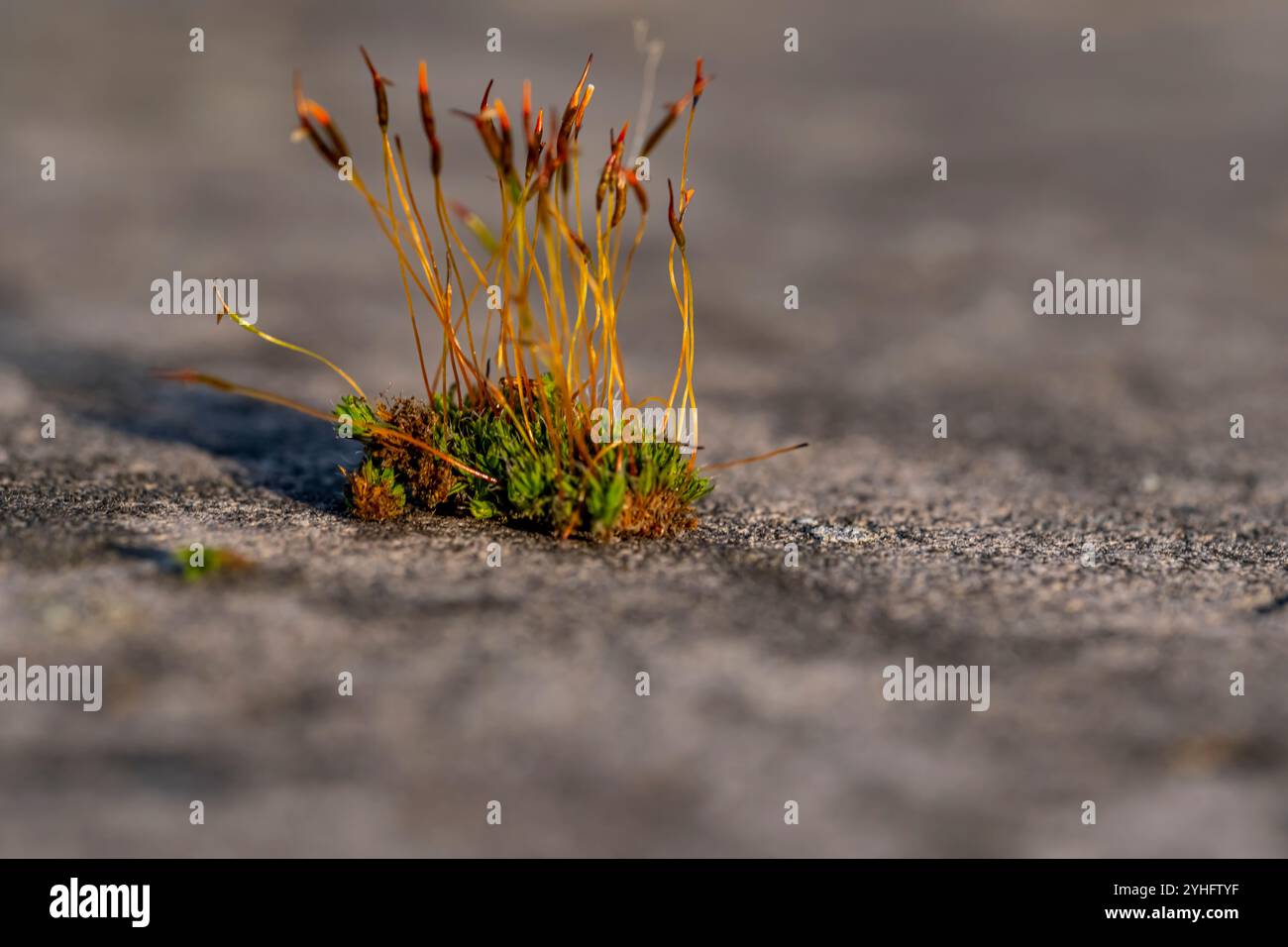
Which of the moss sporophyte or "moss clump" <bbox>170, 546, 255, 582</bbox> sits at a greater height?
the moss sporophyte

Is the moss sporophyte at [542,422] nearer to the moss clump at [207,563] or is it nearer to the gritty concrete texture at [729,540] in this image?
the gritty concrete texture at [729,540]

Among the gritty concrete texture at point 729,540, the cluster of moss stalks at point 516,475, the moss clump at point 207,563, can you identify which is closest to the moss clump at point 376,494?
the cluster of moss stalks at point 516,475

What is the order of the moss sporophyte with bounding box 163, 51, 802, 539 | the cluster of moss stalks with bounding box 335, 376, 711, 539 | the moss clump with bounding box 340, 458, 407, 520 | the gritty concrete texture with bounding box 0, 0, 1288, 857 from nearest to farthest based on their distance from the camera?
the gritty concrete texture with bounding box 0, 0, 1288, 857, the moss sporophyte with bounding box 163, 51, 802, 539, the cluster of moss stalks with bounding box 335, 376, 711, 539, the moss clump with bounding box 340, 458, 407, 520

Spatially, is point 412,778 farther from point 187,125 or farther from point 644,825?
point 187,125

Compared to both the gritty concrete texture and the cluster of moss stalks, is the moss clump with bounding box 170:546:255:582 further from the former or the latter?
the cluster of moss stalks

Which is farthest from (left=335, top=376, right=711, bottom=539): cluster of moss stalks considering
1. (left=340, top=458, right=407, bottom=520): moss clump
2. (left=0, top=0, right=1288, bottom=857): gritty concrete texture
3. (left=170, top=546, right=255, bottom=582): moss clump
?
(left=170, top=546, right=255, bottom=582): moss clump

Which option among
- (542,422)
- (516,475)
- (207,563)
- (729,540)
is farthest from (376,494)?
(729,540)

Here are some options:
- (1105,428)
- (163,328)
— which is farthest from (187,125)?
(1105,428)
